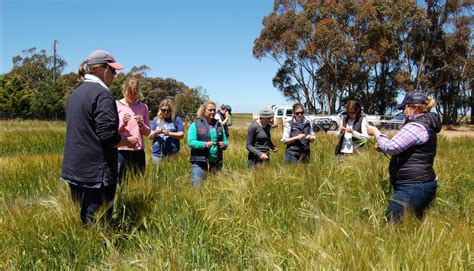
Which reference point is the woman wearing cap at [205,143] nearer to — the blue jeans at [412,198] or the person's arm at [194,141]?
the person's arm at [194,141]

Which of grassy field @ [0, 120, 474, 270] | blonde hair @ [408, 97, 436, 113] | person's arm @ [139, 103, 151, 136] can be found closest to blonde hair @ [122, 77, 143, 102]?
person's arm @ [139, 103, 151, 136]

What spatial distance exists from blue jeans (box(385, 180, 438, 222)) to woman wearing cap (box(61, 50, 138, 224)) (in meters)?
2.44

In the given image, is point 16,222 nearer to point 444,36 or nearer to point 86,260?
point 86,260

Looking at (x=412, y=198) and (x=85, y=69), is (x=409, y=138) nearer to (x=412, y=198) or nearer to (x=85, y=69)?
(x=412, y=198)

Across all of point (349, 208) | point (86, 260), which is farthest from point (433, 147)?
point (86, 260)

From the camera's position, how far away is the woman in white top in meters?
6.02

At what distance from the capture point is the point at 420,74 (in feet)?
111

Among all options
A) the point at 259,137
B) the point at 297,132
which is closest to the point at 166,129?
the point at 259,137

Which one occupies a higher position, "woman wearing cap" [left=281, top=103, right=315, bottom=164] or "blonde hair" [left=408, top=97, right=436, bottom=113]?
"blonde hair" [left=408, top=97, right=436, bottom=113]

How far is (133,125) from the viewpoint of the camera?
485cm

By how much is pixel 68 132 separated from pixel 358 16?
101 feet

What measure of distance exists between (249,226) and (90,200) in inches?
51.7

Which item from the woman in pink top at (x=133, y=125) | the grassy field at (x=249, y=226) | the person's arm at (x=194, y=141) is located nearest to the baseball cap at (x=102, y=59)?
the grassy field at (x=249, y=226)

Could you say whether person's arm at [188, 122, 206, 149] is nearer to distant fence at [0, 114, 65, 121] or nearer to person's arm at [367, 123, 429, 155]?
person's arm at [367, 123, 429, 155]
